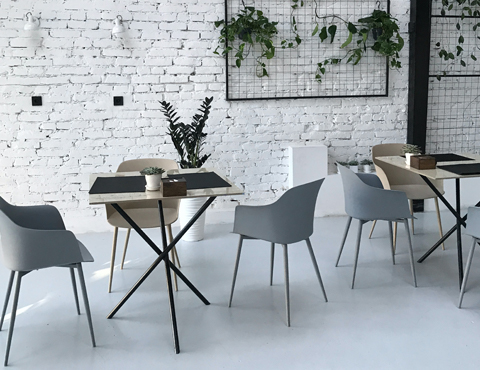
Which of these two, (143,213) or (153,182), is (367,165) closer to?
(143,213)

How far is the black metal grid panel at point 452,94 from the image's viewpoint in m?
5.25

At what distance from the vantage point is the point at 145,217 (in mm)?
3564

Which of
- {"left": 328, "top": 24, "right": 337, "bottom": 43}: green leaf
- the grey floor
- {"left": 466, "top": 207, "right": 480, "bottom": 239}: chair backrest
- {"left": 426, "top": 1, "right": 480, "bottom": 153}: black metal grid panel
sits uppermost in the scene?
{"left": 328, "top": 24, "right": 337, "bottom": 43}: green leaf

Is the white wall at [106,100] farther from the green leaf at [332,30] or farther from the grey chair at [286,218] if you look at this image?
the grey chair at [286,218]

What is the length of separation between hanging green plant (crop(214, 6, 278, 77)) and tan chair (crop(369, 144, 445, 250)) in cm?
129

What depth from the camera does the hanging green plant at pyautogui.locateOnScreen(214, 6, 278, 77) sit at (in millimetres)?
4781

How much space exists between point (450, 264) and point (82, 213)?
10.2 ft

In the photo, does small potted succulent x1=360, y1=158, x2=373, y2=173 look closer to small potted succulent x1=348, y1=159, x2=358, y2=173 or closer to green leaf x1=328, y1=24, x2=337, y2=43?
small potted succulent x1=348, y1=159, x2=358, y2=173

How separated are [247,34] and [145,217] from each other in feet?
6.83

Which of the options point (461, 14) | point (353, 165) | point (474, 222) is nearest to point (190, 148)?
point (353, 165)

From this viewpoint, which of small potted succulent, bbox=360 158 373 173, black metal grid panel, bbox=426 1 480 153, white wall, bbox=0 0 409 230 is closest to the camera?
white wall, bbox=0 0 409 230

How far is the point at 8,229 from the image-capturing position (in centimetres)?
254

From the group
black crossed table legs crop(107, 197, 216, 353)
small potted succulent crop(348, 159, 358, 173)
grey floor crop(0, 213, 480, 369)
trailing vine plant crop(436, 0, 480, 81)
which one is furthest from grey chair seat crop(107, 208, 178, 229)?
trailing vine plant crop(436, 0, 480, 81)

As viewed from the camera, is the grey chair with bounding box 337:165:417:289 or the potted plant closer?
the grey chair with bounding box 337:165:417:289
